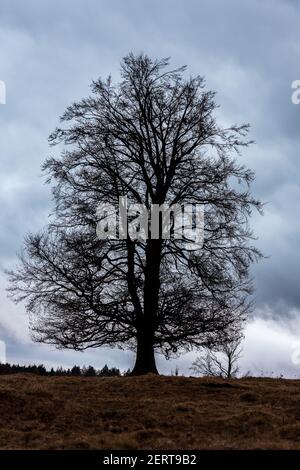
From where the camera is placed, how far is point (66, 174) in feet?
67.8

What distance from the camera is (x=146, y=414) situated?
11.3 m

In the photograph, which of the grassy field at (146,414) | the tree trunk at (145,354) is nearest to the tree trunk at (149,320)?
the tree trunk at (145,354)

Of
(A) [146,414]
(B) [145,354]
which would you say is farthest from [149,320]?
(A) [146,414]

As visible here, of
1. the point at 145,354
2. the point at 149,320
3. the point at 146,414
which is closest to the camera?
the point at 146,414

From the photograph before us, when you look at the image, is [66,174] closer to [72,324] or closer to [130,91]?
[130,91]

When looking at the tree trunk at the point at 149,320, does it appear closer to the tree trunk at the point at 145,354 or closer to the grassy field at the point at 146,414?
the tree trunk at the point at 145,354

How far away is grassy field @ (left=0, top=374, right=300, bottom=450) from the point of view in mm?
9344

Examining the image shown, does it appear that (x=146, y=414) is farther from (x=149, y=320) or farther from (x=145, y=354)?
(x=149, y=320)

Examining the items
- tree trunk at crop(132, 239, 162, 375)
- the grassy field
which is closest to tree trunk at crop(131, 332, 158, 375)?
tree trunk at crop(132, 239, 162, 375)

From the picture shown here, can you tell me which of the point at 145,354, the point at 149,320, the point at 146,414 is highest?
the point at 149,320

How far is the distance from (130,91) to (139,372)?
9971mm

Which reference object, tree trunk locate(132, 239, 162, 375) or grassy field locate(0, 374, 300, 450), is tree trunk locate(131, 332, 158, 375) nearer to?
tree trunk locate(132, 239, 162, 375)

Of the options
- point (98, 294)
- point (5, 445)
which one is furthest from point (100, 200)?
point (5, 445)

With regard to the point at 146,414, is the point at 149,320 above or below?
above
